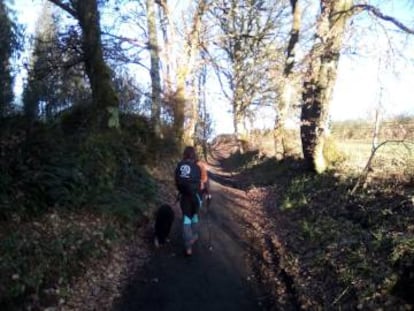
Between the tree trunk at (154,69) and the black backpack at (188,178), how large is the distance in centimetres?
932

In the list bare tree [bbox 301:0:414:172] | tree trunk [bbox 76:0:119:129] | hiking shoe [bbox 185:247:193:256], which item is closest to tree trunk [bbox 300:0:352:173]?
bare tree [bbox 301:0:414:172]

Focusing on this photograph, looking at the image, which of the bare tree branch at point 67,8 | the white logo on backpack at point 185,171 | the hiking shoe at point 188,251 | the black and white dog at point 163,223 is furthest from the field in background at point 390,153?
the bare tree branch at point 67,8

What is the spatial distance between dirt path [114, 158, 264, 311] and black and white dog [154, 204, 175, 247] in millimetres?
231

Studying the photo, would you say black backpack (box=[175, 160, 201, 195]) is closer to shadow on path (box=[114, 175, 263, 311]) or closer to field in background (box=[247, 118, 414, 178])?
shadow on path (box=[114, 175, 263, 311])

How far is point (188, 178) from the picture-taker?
10500mm

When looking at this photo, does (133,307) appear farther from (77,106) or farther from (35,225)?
(77,106)

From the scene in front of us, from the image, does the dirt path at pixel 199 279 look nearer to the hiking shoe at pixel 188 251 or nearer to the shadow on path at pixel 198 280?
the shadow on path at pixel 198 280

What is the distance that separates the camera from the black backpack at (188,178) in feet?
34.5

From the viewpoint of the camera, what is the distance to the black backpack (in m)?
10.5

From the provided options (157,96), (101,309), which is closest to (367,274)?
(101,309)

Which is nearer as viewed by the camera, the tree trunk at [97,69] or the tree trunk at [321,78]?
the tree trunk at [97,69]

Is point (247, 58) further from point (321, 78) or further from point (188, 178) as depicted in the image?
point (188, 178)

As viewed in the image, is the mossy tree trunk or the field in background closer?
the field in background

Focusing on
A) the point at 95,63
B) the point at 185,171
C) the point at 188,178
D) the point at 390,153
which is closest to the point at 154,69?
the point at 95,63
